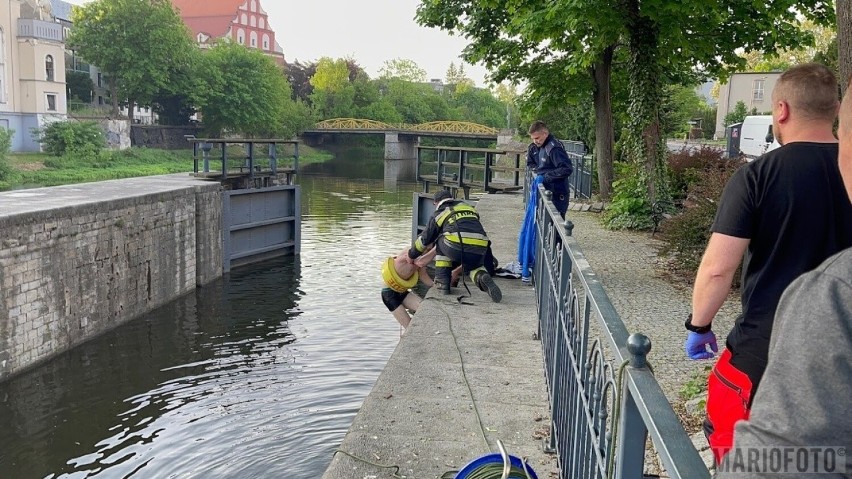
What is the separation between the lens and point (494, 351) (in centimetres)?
673

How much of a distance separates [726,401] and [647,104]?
41.3 ft

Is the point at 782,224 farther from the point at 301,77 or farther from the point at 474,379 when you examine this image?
the point at 301,77

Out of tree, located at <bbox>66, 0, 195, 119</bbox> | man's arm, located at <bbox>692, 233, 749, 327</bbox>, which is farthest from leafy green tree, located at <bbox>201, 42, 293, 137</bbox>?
man's arm, located at <bbox>692, 233, 749, 327</bbox>

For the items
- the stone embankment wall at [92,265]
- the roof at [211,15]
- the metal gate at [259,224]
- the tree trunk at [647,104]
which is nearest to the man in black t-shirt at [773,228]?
the stone embankment wall at [92,265]

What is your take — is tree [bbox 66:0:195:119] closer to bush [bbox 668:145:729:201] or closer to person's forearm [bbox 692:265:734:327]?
bush [bbox 668:145:729:201]

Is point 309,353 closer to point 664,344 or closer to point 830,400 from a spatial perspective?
point 664,344

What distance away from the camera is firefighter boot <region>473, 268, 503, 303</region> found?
832cm

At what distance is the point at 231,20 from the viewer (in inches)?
3656

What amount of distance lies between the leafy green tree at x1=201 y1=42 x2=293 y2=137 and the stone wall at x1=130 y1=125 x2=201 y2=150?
2.05m

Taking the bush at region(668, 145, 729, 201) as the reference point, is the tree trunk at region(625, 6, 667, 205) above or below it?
above

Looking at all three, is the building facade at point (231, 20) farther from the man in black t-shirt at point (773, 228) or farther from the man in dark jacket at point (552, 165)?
the man in black t-shirt at point (773, 228)

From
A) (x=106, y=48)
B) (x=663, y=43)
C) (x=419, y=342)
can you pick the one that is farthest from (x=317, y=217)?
(x=106, y=48)

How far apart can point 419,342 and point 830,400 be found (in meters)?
5.86

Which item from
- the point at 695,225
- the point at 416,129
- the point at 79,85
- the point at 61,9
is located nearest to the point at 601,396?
the point at 695,225
